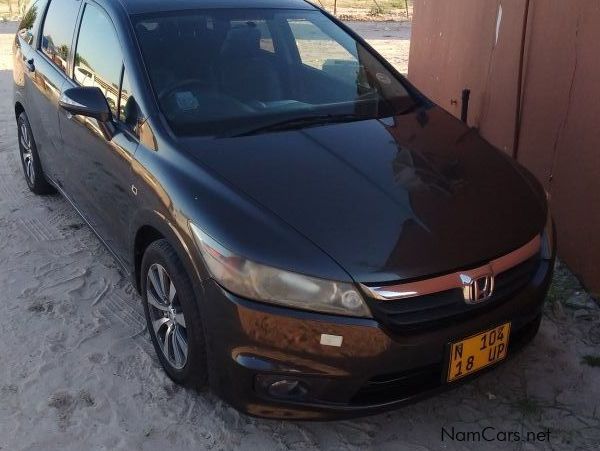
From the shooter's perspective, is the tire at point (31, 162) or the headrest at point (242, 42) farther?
the tire at point (31, 162)

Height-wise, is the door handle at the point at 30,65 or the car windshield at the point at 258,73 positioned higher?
the car windshield at the point at 258,73

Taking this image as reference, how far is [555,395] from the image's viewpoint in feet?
9.16

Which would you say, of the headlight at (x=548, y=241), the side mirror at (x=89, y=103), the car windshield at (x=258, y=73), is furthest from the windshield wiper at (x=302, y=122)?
the headlight at (x=548, y=241)

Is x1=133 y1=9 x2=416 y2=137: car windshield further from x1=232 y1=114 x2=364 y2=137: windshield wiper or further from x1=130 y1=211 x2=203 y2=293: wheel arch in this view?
x1=130 y1=211 x2=203 y2=293: wheel arch

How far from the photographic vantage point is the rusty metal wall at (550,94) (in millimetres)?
3596

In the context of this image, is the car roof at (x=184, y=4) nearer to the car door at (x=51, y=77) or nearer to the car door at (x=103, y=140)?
the car door at (x=103, y=140)

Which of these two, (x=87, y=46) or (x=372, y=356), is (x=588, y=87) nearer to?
(x=372, y=356)

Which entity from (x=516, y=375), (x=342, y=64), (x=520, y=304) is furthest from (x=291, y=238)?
(x=342, y=64)

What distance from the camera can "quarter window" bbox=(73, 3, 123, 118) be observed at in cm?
310

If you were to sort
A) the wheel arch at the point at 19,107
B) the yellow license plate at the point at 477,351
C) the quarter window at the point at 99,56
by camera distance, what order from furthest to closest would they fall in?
the wheel arch at the point at 19,107
the quarter window at the point at 99,56
the yellow license plate at the point at 477,351

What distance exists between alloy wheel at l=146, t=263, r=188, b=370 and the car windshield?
0.64 metres

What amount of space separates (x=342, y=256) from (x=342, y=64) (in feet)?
5.66

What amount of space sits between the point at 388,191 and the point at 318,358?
2.42 feet

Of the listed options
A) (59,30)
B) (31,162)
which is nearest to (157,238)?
(59,30)
